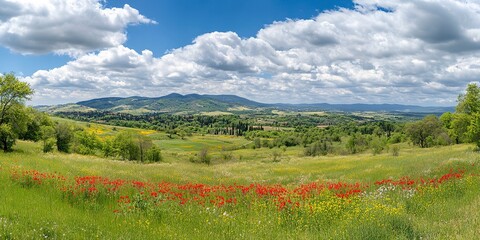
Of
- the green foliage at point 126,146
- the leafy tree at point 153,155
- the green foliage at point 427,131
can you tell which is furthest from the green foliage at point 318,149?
the green foliage at point 126,146

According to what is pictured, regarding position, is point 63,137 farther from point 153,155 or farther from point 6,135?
point 6,135

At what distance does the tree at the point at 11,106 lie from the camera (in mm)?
36406

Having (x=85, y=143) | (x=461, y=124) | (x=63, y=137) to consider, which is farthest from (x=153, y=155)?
(x=461, y=124)

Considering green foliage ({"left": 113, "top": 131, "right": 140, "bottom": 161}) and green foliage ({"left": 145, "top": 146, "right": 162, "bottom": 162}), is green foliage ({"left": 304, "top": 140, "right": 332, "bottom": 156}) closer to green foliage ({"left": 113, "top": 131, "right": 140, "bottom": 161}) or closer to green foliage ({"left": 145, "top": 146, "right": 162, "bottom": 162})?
green foliage ({"left": 145, "top": 146, "right": 162, "bottom": 162})

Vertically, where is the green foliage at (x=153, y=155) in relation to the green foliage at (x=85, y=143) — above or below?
below

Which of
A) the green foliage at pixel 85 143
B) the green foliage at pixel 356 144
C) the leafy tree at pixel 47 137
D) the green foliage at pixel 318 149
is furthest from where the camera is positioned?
the green foliage at pixel 318 149

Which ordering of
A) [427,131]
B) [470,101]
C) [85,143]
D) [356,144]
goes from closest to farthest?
1. [470,101]
2. [85,143]
3. [427,131]
4. [356,144]

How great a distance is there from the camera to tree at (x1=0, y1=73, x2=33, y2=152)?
36406 millimetres

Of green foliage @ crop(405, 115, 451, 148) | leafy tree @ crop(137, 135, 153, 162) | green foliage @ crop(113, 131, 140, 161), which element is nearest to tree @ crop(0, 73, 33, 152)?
green foliage @ crop(113, 131, 140, 161)

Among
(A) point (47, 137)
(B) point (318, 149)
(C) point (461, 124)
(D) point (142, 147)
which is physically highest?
(C) point (461, 124)

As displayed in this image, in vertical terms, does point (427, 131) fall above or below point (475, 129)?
below

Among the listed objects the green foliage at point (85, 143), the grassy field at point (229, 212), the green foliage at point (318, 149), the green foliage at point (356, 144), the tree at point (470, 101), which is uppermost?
the tree at point (470, 101)

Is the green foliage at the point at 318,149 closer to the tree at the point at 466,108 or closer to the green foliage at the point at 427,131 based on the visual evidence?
the green foliage at the point at 427,131

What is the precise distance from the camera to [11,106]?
37.5m
